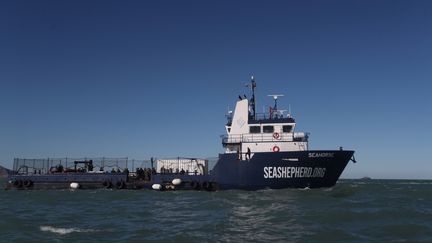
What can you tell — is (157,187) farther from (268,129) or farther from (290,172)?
(290,172)

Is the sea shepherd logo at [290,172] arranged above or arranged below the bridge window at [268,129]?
below

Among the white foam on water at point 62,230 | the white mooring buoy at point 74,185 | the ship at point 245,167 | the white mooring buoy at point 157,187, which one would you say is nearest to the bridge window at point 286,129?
the ship at point 245,167

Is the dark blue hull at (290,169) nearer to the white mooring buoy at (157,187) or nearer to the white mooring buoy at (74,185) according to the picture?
the white mooring buoy at (157,187)

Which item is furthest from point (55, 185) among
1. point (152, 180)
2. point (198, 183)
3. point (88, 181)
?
point (198, 183)

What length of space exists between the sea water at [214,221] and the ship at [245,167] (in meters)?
4.36

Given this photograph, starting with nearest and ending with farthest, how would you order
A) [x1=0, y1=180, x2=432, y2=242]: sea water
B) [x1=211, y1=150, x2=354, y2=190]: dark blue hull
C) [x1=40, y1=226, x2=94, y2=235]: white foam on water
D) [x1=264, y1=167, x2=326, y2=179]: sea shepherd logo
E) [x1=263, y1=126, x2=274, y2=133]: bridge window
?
[x1=0, y1=180, x2=432, y2=242]: sea water, [x1=40, y1=226, x2=94, y2=235]: white foam on water, [x1=211, y1=150, x2=354, y2=190]: dark blue hull, [x1=264, y1=167, x2=326, y2=179]: sea shepherd logo, [x1=263, y1=126, x2=274, y2=133]: bridge window

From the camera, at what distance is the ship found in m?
35.3

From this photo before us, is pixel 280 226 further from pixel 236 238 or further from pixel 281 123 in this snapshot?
pixel 281 123

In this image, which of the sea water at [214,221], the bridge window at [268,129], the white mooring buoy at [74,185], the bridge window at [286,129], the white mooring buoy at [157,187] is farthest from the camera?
the white mooring buoy at [74,185]

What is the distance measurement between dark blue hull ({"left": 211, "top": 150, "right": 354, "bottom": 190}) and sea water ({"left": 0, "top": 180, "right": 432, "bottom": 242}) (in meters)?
4.19

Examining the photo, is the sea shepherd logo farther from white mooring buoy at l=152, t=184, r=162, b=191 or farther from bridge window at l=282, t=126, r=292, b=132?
white mooring buoy at l=152, t=184, r=162, b=191

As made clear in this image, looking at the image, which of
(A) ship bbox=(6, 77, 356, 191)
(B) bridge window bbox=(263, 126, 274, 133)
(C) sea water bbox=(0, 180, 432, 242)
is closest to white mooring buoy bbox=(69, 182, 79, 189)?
(A) ship bbox=(6, 77, 356, 191)

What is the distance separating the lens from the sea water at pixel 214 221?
680 inches

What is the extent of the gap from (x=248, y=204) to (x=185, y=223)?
7878 mm
